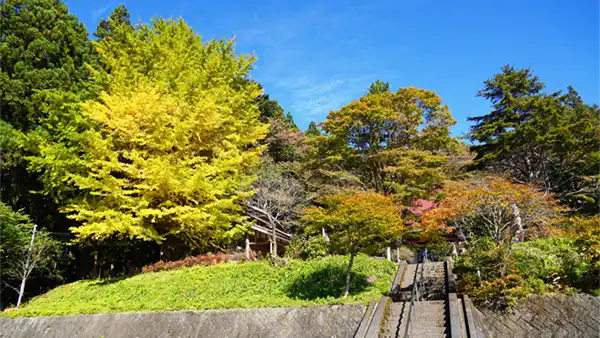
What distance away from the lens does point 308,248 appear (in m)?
14.9

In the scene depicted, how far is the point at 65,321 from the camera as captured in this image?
34.9 ft

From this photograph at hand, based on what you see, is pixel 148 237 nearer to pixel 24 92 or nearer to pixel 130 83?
pixel 130 83

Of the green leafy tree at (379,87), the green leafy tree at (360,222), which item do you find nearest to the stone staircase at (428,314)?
the green leafy tree at (360,222)

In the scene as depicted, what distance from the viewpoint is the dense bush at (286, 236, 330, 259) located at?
14750 mm

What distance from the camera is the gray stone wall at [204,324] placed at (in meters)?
8.20

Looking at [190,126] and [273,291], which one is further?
[190,126]

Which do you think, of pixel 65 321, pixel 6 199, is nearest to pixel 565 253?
pixel 65 321

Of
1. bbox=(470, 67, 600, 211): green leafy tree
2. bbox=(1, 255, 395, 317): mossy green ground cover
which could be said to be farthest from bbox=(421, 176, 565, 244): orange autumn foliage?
bbox=(470, 67, 600, 211): green leafy tree

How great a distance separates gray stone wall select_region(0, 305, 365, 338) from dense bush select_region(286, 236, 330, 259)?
19.4ft

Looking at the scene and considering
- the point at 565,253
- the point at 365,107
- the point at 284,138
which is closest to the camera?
the point at 565,253

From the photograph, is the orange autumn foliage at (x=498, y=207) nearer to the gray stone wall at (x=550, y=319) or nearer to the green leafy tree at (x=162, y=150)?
the gray stone wall at (x=550, y=319)

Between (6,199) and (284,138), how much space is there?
1626 cm

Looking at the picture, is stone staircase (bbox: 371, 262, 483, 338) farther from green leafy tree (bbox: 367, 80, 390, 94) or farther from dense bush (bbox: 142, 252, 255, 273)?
green leafy tree (bbox: 367, 80, 390, 94)

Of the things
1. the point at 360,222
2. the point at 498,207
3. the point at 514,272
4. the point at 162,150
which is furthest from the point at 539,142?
the point at 162,150
